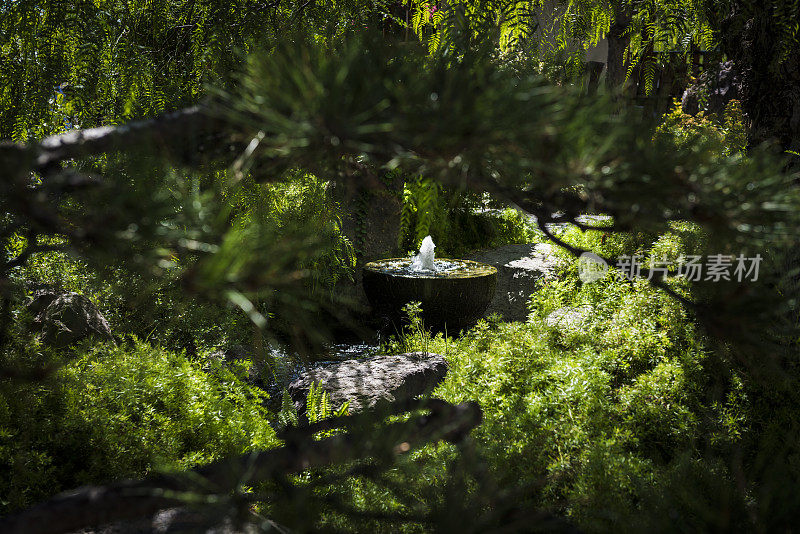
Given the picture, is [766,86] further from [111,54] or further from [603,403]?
[111,54]

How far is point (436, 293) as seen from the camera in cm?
539

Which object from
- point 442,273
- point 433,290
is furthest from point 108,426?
point 442,273

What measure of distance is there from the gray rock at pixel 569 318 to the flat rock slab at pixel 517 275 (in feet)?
4.58

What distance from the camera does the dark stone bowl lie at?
5.39 meters

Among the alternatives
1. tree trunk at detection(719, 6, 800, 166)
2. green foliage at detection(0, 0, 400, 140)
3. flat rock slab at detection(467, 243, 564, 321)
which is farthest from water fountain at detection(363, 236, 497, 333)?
green foliage at detection(0, 0, 400, 140)

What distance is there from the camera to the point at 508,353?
3.45 metres

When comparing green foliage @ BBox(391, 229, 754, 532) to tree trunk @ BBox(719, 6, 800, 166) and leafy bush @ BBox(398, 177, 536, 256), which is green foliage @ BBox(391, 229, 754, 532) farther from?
leafy bush @ BBox(398, 177, 536, 256)

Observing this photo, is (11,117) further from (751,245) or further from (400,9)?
(400,9)

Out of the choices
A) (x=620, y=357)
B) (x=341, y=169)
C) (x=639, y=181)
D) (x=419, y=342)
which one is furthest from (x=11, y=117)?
(x=419, y=342)

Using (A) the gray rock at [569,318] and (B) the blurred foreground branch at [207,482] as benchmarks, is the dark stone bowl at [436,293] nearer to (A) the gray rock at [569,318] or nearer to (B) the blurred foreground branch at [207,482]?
(A) the gray rock at [569,318]

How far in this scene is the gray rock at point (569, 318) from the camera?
3.80 m

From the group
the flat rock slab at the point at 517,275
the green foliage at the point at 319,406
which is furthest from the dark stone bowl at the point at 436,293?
the green foliage at the point at 319,406

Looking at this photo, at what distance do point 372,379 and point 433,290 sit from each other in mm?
1763

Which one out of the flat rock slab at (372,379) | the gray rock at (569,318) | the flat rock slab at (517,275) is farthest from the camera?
the flat rock slab at (517,275)
